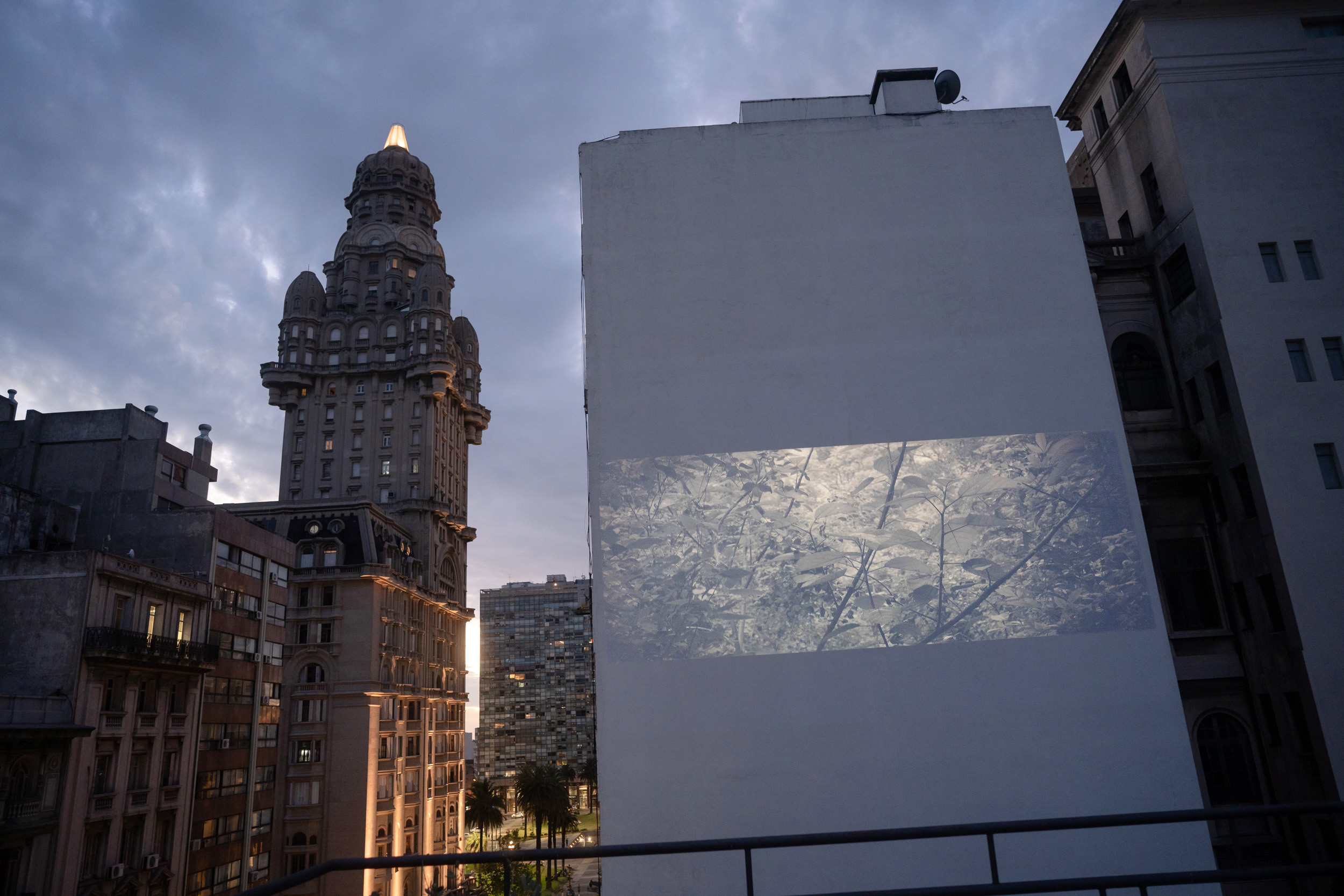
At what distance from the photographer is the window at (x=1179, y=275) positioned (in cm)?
2025

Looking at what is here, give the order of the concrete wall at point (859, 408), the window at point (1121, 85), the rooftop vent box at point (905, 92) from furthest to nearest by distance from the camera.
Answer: the window at point (1121, 85), the rooftop vent box at point (905, 92), the concrete wall at point (859, 408)

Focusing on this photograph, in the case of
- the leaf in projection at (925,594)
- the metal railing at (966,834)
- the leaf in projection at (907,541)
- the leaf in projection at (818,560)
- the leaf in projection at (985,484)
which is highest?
the leaf in projection at (985,484)

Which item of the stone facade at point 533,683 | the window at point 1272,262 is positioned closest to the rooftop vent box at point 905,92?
the window at point 1272,262

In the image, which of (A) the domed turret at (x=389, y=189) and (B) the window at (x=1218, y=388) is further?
(A) the domed turret at (x=389, y=189)

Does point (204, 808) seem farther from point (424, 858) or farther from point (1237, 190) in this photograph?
point (1237, 190)

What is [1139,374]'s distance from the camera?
2145cm

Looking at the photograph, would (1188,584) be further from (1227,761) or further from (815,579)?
(815,579)

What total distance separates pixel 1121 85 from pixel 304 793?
A: 182 ft

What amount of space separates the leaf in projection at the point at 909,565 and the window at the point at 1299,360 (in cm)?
1284

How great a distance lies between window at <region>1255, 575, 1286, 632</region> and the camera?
58.3 feet

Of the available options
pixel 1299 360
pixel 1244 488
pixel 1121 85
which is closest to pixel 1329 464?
pixel 1244 488

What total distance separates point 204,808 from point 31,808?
13235mm

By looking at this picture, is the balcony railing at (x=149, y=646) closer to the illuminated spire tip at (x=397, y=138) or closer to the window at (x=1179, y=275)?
the window at (x=1179, y=275)

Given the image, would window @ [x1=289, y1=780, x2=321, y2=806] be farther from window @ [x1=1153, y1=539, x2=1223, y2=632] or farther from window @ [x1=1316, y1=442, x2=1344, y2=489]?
window @ [x1=1316, y1=442, x2=1344, y2=489]
